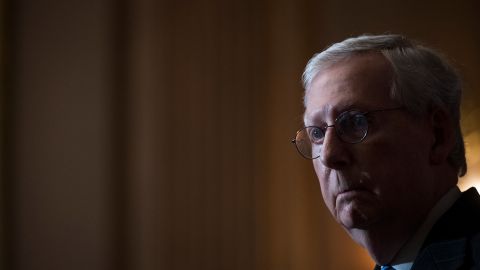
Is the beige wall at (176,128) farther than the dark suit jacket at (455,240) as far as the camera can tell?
Yes

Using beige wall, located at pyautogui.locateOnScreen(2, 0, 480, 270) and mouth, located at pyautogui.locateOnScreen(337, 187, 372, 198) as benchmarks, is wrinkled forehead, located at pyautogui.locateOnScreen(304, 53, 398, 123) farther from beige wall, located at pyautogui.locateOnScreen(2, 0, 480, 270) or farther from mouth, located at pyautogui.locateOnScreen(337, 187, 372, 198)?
beige wall, located at pyautogui.locateOnScreen(2, 0, 480, 270)

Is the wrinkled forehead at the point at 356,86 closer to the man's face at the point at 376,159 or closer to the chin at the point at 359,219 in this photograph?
the man's face at the point at 376,159

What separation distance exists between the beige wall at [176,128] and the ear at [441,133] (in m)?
1.91

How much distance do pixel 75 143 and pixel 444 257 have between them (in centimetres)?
221

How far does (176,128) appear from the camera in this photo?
290 cm

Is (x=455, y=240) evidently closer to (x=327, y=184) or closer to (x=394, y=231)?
(x=394, y=231)

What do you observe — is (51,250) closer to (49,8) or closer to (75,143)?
(75,143)

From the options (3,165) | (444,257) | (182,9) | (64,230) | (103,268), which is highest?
(182,9)

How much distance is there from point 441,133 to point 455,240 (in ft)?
0.76

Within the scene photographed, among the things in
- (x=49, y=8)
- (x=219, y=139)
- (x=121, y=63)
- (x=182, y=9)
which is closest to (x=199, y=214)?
(x=219, y=139)

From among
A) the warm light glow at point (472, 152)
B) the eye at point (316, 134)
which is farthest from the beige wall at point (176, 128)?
the eye at point (316, 134)

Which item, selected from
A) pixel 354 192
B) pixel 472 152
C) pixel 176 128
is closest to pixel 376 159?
pixel 354 192

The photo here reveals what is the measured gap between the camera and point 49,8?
111 inches

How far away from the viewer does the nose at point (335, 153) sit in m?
1.03
